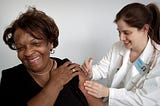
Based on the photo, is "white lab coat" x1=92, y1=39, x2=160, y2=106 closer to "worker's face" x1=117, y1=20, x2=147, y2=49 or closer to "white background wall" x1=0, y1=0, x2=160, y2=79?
"worker's face" x1=117, y1=20, x2=147, y2=49

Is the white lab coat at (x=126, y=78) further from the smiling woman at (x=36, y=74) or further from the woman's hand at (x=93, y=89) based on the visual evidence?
the smiling woman at (x=36, y=74)

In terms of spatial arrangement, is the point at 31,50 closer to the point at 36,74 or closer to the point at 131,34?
the point at 36,74

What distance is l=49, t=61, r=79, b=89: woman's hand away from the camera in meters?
1.32

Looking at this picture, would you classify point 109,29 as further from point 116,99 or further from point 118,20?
point 116,99

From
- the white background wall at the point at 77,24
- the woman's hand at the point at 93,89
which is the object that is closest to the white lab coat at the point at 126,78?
the woman's hand at the point at 93,89

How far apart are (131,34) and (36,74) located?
68 centimetres

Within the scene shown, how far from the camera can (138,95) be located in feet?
5.02

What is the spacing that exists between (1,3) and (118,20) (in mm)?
1106

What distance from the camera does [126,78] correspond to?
5.63 feet

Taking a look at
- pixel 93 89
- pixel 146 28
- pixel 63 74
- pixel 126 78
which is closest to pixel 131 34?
pixel 146 28

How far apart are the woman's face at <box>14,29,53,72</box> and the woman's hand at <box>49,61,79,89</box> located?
0.09 metres

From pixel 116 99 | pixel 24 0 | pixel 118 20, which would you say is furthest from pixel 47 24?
pixel 24 0

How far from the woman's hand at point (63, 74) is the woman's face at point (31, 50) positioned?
92 mm

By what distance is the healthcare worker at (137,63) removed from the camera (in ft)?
4.94
